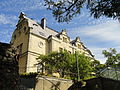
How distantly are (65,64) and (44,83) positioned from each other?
585cm

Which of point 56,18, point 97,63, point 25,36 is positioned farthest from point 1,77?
point 97,63

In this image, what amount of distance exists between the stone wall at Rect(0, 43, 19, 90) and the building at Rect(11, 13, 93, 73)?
20.4 metres

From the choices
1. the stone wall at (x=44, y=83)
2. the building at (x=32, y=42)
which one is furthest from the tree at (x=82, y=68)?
the building at (x=32, y=42)

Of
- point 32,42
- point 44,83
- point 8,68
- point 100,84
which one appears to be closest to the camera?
point 8,68

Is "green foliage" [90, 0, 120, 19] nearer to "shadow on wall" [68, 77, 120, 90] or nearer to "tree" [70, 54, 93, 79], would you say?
"shadow on wall" [68, 77, 120, 90]

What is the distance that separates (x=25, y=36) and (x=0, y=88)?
83.0 ft

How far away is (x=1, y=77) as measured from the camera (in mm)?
4742

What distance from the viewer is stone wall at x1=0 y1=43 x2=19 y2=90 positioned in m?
4.77

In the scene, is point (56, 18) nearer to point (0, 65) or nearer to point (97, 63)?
point (0, 65)

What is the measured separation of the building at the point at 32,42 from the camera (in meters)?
26.7

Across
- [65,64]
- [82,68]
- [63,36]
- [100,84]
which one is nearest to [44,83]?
[65,64]

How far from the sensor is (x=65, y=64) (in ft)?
72.8

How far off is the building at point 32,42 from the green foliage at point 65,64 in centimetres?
428

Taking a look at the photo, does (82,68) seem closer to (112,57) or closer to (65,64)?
(65,64)
